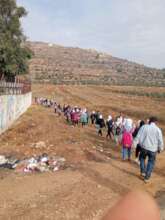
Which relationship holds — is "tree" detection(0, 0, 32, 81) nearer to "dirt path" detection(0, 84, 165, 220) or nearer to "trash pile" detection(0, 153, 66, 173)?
"dirt path" detection(0, 84, 165, 220)

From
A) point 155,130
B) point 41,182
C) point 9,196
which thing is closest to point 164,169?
point 155,130

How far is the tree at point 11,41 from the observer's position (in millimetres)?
A: 35922

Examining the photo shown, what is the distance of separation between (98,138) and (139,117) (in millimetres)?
25451

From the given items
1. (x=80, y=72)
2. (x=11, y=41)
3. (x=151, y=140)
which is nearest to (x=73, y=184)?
(x=151, y=140)

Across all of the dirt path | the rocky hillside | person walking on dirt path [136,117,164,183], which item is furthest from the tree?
the rocky hillside

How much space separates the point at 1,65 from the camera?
3647 centimetres

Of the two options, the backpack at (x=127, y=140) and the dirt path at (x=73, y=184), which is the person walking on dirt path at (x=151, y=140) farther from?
the backpack at (x=127, y=140)

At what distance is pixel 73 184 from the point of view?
1048 cm

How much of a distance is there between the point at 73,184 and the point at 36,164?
2.50 meters

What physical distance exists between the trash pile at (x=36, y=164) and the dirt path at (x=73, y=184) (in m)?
0.38

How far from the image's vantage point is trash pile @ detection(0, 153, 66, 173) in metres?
12.3

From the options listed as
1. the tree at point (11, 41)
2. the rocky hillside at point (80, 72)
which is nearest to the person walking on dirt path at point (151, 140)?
the tree at point (11, 41)

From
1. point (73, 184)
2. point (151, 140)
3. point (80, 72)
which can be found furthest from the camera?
point (80, 72)

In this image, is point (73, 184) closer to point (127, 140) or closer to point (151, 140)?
point (151, 140)
